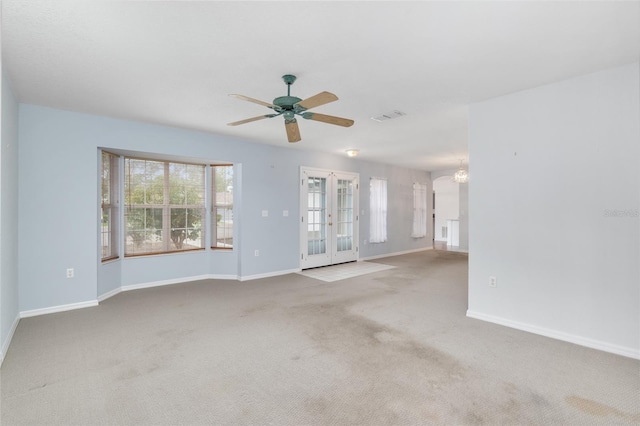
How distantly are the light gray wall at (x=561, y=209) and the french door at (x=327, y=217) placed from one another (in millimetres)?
3532

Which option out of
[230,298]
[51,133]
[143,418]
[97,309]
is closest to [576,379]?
[143,418]

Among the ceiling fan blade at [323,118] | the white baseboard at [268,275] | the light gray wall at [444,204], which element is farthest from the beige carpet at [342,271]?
the light gray wall at [444,204]

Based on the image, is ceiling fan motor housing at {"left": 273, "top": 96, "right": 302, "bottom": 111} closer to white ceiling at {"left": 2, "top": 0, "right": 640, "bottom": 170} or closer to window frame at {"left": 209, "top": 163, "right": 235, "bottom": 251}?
white ceiling at {"left": 2, "top": 0, "right": 640, "bottom": 170}

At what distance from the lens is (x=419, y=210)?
9422 mm

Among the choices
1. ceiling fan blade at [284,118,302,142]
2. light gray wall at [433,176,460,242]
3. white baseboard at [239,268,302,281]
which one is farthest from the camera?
light gray wall at [433,176,460,242]

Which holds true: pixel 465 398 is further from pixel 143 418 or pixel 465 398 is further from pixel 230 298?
pixel 230 298

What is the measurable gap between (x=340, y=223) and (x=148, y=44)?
5438 millimetres

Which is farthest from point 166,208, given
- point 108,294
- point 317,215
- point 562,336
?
point 562,336

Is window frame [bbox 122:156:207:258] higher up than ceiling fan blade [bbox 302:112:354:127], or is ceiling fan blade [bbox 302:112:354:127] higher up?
ceiling fan blade [bbox 302:112:354:127]

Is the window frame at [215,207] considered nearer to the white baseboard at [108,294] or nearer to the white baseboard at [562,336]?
the white baseboard at [108,294]

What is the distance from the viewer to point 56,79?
2982 mm

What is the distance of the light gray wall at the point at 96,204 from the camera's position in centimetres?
373

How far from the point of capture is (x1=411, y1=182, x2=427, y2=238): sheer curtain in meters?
9.30

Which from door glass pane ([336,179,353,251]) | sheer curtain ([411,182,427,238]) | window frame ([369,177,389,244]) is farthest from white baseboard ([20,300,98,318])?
sheer curtain ([411,182,427,238])
